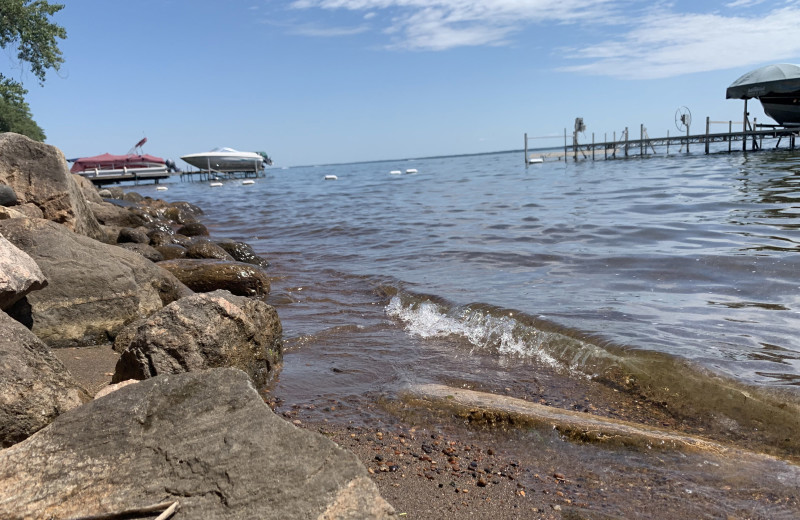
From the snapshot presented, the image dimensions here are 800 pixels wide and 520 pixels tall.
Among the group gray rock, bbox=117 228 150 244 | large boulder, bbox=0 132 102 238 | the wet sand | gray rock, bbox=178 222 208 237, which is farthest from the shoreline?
gray rock, bbox=178 222 208 237

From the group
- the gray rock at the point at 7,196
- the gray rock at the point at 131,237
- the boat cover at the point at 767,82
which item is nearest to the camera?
the gray rock at the point at 7,196

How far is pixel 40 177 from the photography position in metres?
7.29

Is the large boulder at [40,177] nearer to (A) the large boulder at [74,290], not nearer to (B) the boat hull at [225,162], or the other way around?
(A) the large boulder at [74,290]

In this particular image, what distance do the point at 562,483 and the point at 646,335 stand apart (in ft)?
9.55

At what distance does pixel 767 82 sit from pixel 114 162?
4354 centimetres

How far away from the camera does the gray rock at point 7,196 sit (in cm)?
644

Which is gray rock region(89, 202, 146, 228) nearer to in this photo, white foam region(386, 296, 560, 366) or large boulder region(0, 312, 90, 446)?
white foam region(386, 296, 560, 366)

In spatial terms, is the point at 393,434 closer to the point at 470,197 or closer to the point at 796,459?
the point at 796,459

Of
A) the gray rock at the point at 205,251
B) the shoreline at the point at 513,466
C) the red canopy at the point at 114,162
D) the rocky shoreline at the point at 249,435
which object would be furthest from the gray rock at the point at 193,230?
the red canopy at the point at 114,162

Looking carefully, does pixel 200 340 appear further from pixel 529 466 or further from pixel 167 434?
pixel 529 466

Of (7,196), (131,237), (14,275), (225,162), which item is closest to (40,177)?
(7,196)

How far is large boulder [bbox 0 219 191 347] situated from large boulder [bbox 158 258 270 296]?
1841 millimetres

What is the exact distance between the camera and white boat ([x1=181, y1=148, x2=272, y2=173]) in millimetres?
48875

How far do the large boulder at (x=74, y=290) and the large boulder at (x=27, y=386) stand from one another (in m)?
1.62
